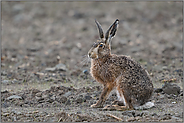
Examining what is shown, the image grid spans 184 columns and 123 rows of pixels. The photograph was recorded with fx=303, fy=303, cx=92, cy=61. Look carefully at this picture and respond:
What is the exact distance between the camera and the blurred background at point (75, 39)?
9930 millimetres

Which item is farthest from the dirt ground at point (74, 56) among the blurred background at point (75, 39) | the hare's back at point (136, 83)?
the hare's back at point (136, 83)

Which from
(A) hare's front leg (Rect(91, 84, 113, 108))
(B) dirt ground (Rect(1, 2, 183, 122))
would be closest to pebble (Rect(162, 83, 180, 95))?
(B) dirt ground (Rect(1, 2, 183, 122))

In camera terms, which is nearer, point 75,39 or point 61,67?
point 61,67

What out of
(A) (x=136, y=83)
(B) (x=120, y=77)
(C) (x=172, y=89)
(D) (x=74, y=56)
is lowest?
(C) (x=172, y=89)

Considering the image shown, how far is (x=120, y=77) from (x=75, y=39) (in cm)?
792

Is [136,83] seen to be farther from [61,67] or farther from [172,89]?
[61,67]

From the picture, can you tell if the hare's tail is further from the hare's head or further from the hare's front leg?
the hare's head

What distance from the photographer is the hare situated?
21.9 feet

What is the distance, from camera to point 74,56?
40.4 feet

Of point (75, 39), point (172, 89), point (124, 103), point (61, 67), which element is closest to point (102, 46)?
point (124, 103)

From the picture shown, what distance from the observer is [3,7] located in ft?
60.8

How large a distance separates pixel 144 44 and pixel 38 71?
541 centimetres

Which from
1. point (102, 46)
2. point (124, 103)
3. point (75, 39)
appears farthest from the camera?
point (75, 39)

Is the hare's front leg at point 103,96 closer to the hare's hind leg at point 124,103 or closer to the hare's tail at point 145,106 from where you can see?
the hare's hind leg at point 124,103
